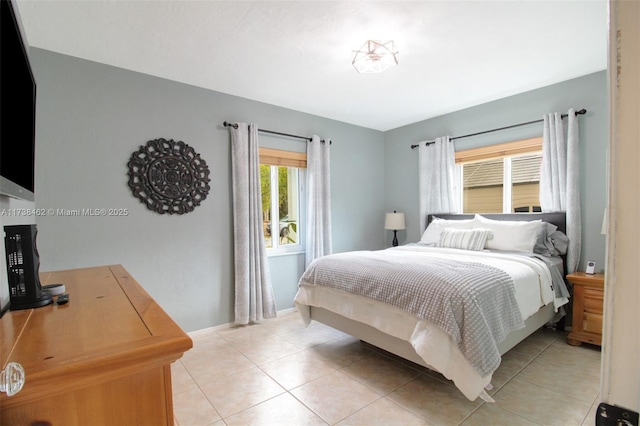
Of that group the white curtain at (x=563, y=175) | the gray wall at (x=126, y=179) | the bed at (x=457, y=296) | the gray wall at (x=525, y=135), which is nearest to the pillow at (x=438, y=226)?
the bed at (x=457, y=296)

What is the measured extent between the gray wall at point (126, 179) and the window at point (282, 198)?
21 cm

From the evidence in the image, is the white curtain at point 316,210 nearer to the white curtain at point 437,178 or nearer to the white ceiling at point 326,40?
the white ceiling at point 326,40

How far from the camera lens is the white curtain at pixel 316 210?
3873 mm

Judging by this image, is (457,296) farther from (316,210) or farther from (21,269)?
(316,210)

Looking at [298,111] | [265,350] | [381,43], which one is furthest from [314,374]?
[298,111]

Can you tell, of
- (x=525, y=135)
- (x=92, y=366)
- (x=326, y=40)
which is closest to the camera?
(x=92, y=366)

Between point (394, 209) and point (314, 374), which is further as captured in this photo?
point (394, 209)

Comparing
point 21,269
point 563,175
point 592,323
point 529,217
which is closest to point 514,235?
point 529,217

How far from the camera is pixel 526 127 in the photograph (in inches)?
133

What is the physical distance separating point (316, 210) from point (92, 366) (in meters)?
3.35

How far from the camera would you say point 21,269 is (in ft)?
3.15

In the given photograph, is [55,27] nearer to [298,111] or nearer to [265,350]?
[298,111]

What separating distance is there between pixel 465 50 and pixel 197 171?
2661 millimetres

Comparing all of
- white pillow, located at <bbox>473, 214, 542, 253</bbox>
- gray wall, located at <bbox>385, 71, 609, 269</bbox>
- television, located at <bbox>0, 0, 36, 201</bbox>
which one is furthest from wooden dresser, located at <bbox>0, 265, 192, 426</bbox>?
gray wall, located at <bbox>385, 71, 609, 269</bbox>
